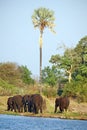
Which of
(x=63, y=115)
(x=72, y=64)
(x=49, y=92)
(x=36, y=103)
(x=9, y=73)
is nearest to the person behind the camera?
(x=63, y=115)

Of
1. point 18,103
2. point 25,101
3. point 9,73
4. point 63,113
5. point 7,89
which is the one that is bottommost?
point 63,113

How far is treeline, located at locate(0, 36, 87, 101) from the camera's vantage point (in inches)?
3132

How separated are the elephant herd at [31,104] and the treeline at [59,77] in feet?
31.6

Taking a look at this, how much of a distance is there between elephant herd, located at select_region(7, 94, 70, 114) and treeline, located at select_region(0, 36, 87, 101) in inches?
379

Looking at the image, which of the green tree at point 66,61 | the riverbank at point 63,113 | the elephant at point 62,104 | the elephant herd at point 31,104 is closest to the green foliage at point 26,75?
the green tree at point 66,61

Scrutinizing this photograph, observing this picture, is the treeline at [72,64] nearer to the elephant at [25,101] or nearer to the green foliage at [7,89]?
the green foliage at [7,89]

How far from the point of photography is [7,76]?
310 feet

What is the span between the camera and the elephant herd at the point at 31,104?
65.0m

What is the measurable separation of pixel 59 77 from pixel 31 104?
28.5 metres

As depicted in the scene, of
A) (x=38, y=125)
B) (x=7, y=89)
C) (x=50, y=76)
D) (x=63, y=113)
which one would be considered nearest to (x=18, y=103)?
(x=63, y=113)

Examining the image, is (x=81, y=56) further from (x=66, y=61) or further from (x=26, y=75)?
(x=26, y=75)

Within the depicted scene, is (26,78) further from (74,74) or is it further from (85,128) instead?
(85,128)

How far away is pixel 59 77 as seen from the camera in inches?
3713

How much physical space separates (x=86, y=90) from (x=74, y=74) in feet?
41.5
